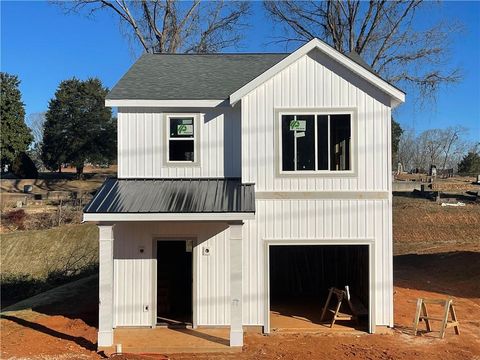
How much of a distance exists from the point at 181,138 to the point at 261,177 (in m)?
2.23

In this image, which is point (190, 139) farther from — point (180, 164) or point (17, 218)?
point (17, 218)

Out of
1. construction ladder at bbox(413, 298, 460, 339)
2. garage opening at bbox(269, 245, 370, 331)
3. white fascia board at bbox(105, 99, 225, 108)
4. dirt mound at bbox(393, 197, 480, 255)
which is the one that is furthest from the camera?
dirt mound at bbox(393, 197, 480, 255)

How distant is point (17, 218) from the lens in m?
29.9

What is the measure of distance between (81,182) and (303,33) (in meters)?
34.3

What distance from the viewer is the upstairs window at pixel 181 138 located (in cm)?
1135

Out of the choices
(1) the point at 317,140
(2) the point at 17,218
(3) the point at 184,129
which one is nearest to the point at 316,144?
(1) the point at 317,140

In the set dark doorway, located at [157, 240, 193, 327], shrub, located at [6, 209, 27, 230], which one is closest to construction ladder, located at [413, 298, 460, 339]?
dark doorway, located at [157, 240, 193, 327]

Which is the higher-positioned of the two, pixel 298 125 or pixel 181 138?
pixel 298 125

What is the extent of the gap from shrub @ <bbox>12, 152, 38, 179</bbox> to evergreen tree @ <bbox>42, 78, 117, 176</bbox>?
3018 millimetres

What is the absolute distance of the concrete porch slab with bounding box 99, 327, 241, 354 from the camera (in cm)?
936

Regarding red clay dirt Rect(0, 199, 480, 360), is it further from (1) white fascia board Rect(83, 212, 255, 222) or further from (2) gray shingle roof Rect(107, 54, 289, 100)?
(2) gray shingle roof Rect(107, 54, 289, 100)

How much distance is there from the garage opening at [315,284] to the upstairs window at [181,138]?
4.64m

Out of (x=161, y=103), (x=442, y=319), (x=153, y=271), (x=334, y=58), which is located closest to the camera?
(x=442, y=319)

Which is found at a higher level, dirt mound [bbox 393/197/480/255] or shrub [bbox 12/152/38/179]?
shrub [bbox 12/152/38/179]
